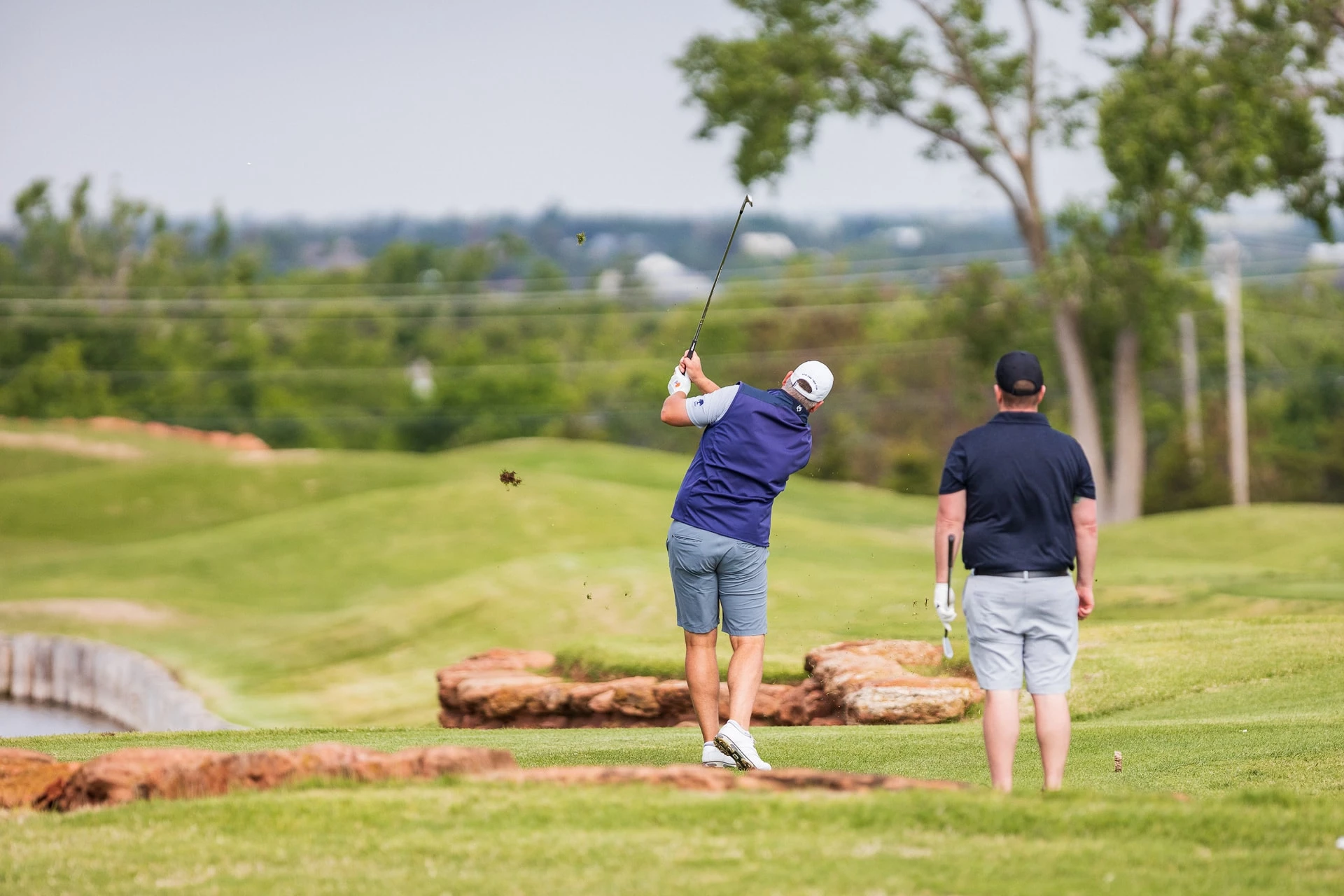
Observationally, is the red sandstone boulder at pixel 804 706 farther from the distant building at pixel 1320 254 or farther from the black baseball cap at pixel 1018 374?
the distant building at pixel 1320 254

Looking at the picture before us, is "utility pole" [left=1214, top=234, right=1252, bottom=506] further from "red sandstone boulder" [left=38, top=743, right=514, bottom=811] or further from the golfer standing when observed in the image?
"red sandstone boulder" [left=38, top=743, right=514, bottom=811]

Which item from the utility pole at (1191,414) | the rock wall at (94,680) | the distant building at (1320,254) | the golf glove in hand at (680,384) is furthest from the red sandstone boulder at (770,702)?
the distant building at (1320,254)

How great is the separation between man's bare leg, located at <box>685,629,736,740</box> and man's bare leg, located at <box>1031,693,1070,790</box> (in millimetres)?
2051

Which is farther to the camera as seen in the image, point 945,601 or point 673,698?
point 673,698

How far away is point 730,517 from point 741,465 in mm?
287

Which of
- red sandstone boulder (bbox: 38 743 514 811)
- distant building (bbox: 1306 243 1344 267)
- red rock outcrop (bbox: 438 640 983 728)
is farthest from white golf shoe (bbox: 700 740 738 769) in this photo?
distant building (bbox: 1306 243 1344 267)

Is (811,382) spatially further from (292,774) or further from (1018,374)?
(292,774)

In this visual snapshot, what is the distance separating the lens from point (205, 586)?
30.6 meters

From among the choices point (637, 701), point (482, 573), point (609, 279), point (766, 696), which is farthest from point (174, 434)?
point (609, 279)

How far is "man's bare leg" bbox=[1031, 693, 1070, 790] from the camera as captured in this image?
278 inches

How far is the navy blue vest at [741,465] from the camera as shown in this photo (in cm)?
859

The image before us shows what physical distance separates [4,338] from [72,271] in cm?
2056

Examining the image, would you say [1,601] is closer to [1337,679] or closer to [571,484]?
[571,484]

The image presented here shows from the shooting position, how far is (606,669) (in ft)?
54.7
